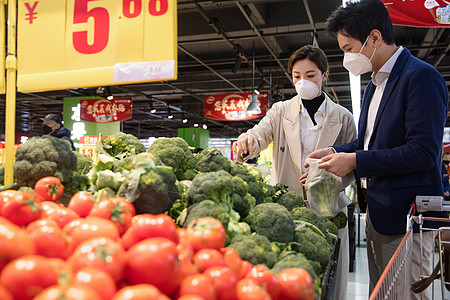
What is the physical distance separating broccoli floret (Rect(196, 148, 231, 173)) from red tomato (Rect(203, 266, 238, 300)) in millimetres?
953

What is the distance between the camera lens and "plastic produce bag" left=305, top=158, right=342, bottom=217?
7.14ft

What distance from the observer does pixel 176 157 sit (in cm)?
172

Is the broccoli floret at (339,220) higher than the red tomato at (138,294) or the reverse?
the reverse

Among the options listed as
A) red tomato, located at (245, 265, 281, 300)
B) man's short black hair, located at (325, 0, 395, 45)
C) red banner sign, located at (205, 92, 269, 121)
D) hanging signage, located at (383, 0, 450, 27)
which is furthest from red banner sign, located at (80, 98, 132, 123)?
red tomato, located at (245, 265, 281, 300)

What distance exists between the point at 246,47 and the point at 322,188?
9.88m

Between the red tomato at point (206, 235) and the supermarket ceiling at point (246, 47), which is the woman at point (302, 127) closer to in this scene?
the red tomato at point (206, 235)

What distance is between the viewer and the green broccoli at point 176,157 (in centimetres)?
171

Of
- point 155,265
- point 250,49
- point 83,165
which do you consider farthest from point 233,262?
point 250,49

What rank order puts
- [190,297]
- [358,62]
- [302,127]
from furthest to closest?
[302,127], [358,62], [190,297]

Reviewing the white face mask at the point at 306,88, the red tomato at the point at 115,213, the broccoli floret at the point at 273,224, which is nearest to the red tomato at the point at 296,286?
the broccoli floret at the point at 273,224

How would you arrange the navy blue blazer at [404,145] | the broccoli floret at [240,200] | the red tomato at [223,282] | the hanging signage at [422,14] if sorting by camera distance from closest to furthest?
1. the red tomato at [223,282]
2. the broccoli floret at [240,200]
3. the navy blue blazer at [404,145]
4. the hanging signage at [422,14]

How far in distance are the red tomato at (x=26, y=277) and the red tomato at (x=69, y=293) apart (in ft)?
0.15

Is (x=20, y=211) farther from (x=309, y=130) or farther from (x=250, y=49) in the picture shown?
(x=250, y=49)

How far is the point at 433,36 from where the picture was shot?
32.9 feet
